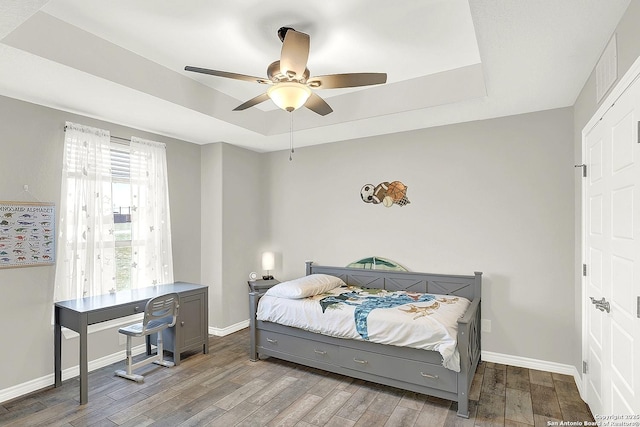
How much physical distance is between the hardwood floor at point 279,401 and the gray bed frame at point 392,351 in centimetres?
13

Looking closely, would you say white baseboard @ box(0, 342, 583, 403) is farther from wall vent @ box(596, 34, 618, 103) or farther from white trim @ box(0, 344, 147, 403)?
wall vent @ box(596, 34, 618, 103)

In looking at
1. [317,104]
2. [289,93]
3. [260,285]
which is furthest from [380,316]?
[260,285]

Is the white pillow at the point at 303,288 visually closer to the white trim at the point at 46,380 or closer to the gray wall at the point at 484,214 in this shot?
the gray wall at the point at 484,214

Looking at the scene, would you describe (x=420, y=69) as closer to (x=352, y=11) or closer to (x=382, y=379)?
(x=352, y=11)

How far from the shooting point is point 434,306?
10.1 feet

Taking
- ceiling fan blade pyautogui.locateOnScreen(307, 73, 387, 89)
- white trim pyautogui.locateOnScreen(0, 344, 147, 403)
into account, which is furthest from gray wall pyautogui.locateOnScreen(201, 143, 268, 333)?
ceiling fan blade pyautogui.locateOnScreen(307, 73, 387, 89)

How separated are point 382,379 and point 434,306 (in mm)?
782

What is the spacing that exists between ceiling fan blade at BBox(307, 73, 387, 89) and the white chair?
2.36m

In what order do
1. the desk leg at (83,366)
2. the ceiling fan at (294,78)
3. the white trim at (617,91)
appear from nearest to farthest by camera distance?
the white trim at (617,91) → the ceiling fan at (294,78) → the desk leg at (83,366)

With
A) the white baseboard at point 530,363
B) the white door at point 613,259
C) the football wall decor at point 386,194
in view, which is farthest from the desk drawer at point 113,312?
the white door at point 613,259

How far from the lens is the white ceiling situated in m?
1.97

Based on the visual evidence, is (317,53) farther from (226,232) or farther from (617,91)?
(226,232)

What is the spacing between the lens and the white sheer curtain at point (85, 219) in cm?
314

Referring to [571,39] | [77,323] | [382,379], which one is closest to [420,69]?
[571,39]
